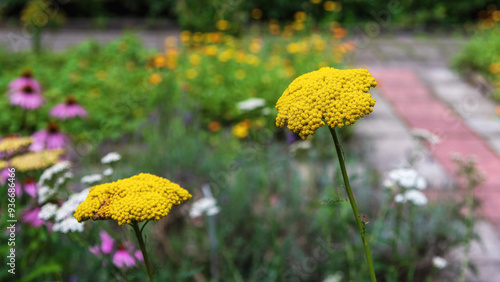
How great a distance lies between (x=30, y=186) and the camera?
6.13ft

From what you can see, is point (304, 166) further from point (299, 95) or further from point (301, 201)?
point (299, 95)

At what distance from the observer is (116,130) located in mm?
3938

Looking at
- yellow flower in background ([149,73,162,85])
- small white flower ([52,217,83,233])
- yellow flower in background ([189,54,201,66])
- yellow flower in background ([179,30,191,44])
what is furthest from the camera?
yellow flower in background ([179,30,191,44])

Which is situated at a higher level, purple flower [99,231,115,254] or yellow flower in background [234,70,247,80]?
purple flower [99,231,115,254]

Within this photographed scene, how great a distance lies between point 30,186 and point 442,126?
354 centimetres

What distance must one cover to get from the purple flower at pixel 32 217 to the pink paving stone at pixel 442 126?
254 cm

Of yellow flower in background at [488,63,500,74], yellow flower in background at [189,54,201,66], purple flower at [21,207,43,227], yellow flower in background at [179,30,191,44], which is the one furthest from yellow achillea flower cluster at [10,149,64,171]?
yellow flower in background at [488,63,500,74]

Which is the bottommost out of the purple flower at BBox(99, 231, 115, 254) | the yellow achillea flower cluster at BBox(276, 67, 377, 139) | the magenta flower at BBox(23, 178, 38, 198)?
the purple flower at BBox(99, 231, 115, 254)

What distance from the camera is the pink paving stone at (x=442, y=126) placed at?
340 cm

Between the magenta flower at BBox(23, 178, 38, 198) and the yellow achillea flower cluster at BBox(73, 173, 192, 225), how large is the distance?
906 mm

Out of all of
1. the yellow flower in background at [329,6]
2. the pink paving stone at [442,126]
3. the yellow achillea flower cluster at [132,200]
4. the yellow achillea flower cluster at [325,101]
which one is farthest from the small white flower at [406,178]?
the yellow flower in background at [329,6]

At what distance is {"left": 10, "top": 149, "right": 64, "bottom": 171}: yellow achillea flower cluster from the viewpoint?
1720 millimetres

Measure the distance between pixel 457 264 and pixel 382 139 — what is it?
1747mm

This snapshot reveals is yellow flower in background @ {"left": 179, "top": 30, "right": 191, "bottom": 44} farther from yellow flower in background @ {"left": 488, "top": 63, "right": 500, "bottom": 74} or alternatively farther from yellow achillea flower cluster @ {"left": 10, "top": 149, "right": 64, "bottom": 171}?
yellow achillea flower cluster @ {"left": 10, "top": 149, "right": 64, "bottom": 171}
